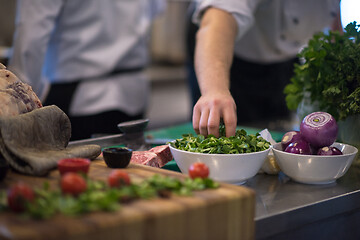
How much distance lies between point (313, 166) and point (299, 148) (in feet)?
0.22

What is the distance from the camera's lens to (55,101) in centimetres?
281

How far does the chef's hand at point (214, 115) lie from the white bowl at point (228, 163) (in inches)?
6.6

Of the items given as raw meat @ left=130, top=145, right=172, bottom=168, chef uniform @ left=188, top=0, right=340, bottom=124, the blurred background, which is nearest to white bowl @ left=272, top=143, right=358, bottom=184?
raw meat @ left=130, top=145, right=172, bottom=168

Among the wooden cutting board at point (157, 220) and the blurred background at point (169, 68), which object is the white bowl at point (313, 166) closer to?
the wooden cutting board at point (157, 220)

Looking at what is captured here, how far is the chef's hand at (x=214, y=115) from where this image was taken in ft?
4.73

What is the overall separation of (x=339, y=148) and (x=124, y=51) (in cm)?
172

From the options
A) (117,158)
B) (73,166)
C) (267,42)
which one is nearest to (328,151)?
(117,158)

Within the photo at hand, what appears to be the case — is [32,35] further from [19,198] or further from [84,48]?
[19,198]

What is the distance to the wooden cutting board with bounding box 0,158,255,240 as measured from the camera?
2.57 feet

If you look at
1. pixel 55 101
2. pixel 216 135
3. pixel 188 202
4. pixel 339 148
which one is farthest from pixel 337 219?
pixel 55 101

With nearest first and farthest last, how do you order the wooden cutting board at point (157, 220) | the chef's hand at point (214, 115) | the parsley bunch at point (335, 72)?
the wooden cutting board at point (157, 220)
the chef's hand at point (214, 115)
the parsley bunch at point (335, 72)

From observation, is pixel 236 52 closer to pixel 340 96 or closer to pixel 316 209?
pixel 340 96

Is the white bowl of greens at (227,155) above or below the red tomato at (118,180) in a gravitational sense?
below

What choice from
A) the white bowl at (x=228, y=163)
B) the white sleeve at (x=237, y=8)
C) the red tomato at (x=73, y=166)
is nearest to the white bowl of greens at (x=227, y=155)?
the white bowl at (x=228, y=163)
